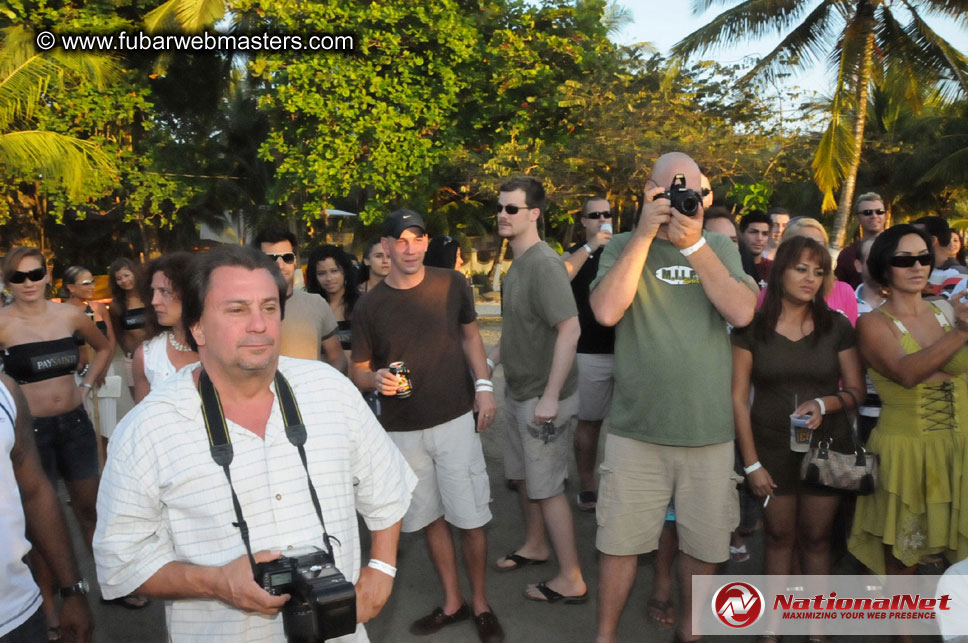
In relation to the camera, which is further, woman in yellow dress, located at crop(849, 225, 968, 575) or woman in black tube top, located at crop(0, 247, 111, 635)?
woman in black tube top, located at crop(0, 247, 111, 635)

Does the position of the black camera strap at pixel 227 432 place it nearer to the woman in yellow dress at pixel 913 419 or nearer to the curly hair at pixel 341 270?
the woman in yellow dress at pixel 913 419

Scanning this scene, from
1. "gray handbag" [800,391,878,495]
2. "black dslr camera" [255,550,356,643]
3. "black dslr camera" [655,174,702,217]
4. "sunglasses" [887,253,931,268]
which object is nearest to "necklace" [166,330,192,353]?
"black dslr camera" [255,550,356,643]

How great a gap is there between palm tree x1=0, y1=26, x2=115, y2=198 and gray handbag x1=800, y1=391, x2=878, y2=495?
58.1 ft

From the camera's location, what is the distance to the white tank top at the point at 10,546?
2.16m

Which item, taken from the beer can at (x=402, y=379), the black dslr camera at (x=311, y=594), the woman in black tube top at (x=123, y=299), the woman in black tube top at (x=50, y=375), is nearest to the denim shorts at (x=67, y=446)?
the woman in black tube top at (x=50, y=375)

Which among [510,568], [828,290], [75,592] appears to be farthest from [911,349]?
[75,592]

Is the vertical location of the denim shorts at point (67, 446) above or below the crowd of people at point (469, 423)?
below

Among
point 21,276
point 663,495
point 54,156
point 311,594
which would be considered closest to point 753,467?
point 663,495

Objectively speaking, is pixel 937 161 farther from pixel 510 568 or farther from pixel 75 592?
pixel 75 592

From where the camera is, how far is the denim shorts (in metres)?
4.38

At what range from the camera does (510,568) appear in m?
4.82

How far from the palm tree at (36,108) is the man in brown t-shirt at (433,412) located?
626 inches

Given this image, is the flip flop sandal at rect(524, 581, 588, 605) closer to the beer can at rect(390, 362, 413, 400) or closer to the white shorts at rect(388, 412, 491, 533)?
the white shorts at rect(388, 412, 491, 533)

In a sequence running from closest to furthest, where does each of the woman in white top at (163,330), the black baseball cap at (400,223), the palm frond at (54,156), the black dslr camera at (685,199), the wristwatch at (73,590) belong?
the wristwatch at (73,590) < the black dslr camera at (685,199) < the woman in white top at (163,330) < the black baseball cap at (400,223) < the palm frond at (54,156)
